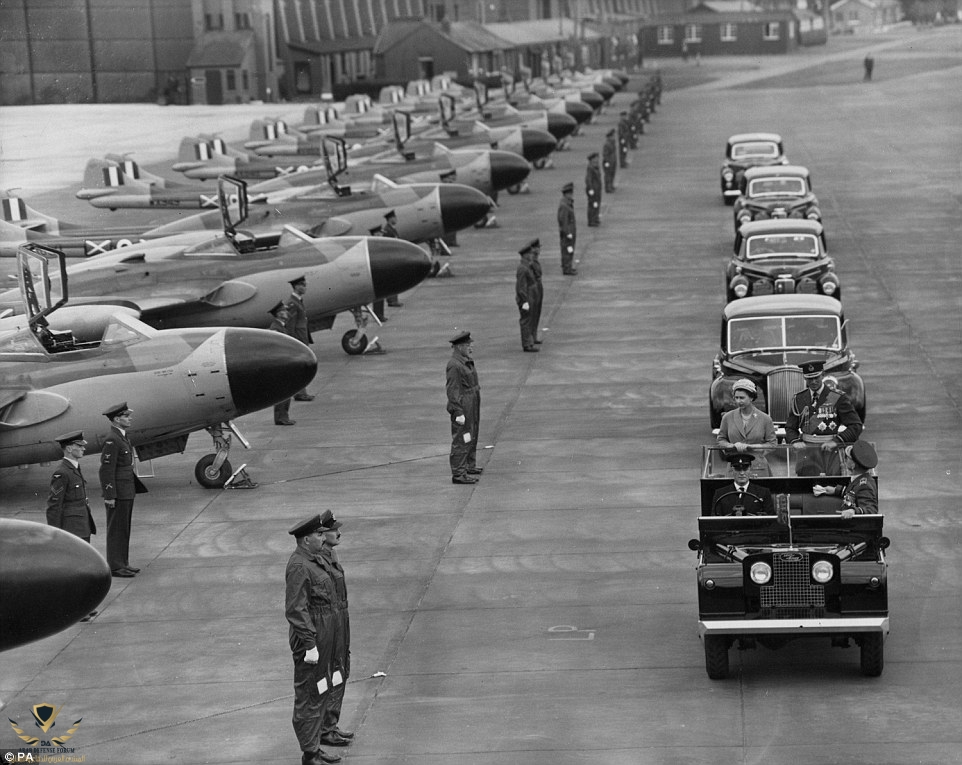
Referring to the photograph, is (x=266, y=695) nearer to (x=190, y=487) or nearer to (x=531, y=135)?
(x=190, y=487)

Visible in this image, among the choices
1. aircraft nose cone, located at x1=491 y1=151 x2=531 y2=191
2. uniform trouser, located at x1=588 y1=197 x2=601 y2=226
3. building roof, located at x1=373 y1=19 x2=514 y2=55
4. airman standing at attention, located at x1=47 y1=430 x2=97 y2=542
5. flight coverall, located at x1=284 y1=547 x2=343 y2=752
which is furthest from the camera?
building roof, located at x1=373 y1=19 x2=514 y2=55

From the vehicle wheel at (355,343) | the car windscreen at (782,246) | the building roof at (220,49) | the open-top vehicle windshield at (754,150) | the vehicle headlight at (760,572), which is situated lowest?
the vehicle wheel at (355,343)

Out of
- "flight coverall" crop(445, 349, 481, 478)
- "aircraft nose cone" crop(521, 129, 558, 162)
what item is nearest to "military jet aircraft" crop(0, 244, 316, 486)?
"flight coverall" crop(445, 349, 481, 478)

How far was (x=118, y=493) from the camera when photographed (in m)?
15.0

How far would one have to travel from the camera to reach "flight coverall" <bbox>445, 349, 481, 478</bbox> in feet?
58.2

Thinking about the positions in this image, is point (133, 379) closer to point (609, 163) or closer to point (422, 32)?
point (609, 163)

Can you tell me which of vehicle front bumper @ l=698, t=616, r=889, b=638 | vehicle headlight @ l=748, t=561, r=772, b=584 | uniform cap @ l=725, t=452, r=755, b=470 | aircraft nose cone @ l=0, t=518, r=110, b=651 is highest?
aircraft nose cone @ l=0, t=518, r=110, b=651

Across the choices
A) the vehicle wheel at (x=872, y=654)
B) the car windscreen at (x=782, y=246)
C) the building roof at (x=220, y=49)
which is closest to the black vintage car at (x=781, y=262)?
the car windscreen at (x=782, y=246)

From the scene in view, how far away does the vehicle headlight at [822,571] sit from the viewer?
11133 mm

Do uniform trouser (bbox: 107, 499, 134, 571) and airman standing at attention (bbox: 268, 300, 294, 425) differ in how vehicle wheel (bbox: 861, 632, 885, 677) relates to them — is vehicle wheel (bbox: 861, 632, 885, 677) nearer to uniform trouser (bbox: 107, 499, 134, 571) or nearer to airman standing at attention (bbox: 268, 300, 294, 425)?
uniform trouser (bbox: 107, 499, 134, 571)

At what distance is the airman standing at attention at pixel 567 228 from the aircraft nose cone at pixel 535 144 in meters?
17.1

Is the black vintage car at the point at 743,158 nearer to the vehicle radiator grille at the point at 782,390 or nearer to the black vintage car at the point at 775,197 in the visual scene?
the black vintage car at the point at 775,197

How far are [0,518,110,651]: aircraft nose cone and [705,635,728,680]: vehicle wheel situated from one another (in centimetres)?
454

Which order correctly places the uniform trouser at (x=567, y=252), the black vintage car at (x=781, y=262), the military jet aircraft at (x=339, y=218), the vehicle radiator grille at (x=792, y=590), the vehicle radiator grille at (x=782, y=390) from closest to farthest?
1. the vehicle radiator grille at (x=792, y=590)
2. the vehicle radiator grille at (x=782, y=390)
3. the black vintage car at (x=781, y=262)
4. the military jet aircraft at (x=339, y=218)
5. the uniform trouser at (x=567, y=252)
